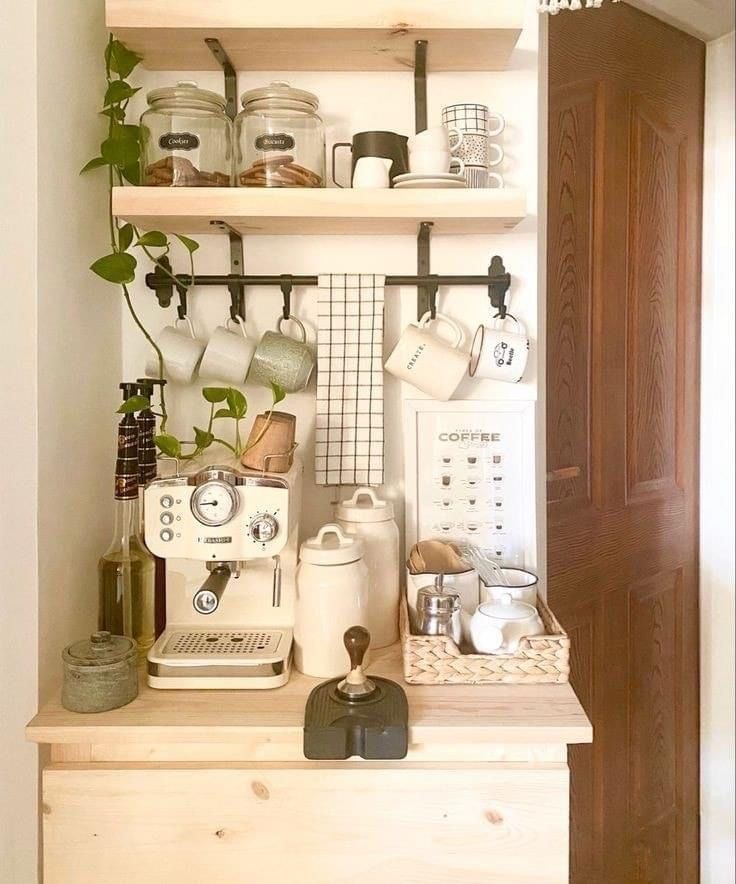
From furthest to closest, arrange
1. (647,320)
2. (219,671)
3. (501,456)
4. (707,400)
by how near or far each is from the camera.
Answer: (707,400) < (647,320) < (501,456) < (219,671)

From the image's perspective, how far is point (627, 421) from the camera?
1.96m

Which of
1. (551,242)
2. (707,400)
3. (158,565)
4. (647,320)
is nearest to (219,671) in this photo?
(158,565)

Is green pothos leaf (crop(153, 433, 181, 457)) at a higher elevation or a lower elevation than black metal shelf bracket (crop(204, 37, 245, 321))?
lower

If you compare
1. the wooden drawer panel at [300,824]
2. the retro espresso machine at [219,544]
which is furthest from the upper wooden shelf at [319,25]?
the wooden drawer panel at [300,824]

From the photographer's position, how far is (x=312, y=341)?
4.67 feet

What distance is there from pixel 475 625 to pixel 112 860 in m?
0.54

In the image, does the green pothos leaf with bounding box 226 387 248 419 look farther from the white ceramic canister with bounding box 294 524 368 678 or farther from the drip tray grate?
the drip tray grate

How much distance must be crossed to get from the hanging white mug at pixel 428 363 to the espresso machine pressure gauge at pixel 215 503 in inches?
14.7

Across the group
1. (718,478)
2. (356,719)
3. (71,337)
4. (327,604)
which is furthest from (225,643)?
(718,478)

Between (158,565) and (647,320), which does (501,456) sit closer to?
(158,565)

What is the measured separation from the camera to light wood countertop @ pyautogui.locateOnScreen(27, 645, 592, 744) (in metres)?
1.02

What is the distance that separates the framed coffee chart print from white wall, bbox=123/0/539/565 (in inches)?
1.2

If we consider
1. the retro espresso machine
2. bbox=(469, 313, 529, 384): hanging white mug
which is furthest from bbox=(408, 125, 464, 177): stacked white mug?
the retro espresso machine

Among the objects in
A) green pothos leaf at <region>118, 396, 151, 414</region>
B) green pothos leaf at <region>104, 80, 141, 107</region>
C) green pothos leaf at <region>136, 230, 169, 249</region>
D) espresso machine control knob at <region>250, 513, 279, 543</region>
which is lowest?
espresso machine control knob at <region>250, 513, 279, 543</region>
